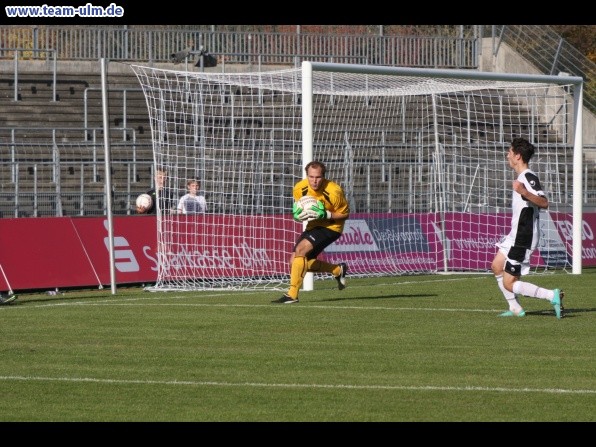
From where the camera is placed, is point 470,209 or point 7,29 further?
point 7,29

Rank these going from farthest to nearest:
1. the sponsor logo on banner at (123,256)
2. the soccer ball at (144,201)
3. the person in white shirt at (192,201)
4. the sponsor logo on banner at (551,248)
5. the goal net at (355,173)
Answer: the sponsor logo on banner at (551,248) → the soccer ball at (144,201) → the person in white shirt at (192,201) → the goal net at (355,173) → the sponsor logo on banner at (123,256)

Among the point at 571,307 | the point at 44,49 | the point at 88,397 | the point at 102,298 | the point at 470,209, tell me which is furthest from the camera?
the point at 44,49

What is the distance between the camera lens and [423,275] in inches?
936

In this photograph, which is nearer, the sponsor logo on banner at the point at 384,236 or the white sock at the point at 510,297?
the white sock at the point at 510,297

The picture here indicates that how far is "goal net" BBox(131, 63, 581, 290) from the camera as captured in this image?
21625mm

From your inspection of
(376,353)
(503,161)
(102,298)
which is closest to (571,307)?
(376,353)

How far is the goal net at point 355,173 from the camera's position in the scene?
21625mm

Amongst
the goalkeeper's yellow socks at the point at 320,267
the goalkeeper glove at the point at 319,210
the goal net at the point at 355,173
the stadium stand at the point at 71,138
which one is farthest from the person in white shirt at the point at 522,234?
the stadium stand at the point at 71,138

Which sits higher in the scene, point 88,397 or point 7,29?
point 7,29

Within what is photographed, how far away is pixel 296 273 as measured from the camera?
55.5ft

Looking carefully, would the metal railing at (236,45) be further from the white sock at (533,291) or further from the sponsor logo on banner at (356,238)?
the white sock at (533,291)

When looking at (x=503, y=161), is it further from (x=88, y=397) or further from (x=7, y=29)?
(x=88, y=397)

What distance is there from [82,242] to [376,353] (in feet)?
31.8

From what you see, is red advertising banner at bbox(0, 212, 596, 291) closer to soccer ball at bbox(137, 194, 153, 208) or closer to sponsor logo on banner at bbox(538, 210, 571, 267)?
sponsor logo on banner at bbox(538, 210, 571, 267)
